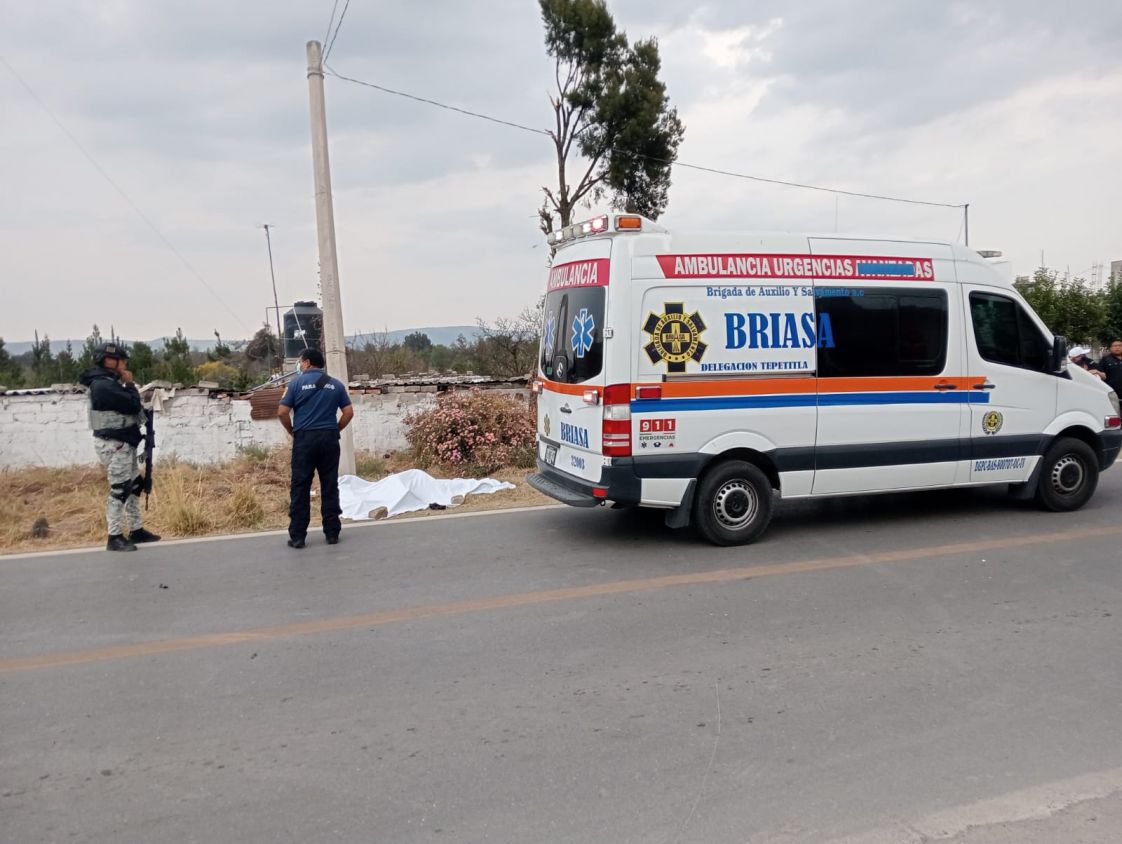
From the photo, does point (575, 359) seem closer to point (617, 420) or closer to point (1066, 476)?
point (617, 420)

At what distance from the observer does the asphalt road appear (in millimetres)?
3188

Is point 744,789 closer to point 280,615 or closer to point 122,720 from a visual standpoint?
point 122,720

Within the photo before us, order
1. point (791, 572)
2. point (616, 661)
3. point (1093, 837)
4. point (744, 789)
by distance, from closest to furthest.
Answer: point (1093, 837)
point (744, 789)
point (616, 661)
point (791, 572)

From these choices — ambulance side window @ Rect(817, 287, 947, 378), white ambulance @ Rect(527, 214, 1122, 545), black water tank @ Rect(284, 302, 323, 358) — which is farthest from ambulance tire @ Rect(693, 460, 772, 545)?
black water tank @ Rect(284, 302, 323, 358)

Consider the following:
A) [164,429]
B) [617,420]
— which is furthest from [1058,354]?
[164,429]

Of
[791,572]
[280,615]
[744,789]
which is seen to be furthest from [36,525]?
[744,789]

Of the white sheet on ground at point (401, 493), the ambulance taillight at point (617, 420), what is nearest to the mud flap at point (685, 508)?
the ambulance taillight at point (617, 420)

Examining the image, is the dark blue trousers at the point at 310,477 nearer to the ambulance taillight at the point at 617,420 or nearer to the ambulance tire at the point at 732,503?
the ambulance taillight at the point at 617,420

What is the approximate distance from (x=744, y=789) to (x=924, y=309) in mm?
5203

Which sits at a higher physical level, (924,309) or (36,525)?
(924,309)

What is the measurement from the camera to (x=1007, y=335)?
7656 mm

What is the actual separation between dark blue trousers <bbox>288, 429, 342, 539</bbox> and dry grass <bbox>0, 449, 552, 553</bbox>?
1.01 m

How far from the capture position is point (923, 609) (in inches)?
209

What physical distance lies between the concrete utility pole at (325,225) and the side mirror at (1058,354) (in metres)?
7.57
